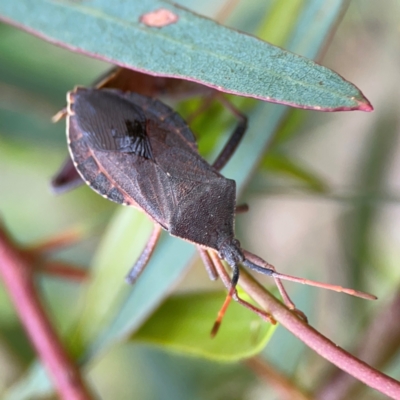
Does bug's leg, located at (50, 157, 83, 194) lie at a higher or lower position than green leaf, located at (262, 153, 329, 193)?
lower

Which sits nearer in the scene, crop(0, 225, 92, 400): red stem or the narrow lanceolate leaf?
the narrow lanceolate leaf

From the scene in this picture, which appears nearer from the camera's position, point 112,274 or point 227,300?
point 227,300

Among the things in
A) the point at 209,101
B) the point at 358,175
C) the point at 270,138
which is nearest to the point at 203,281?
the point at 358,175

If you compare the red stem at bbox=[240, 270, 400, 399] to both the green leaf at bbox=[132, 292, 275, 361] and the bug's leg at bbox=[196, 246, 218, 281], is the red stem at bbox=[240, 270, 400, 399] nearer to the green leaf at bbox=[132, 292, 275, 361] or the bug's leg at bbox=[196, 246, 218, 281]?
the green leaf at bbox=[132, 292, 275, 361]

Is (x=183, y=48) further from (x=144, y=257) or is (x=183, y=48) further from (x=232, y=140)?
(x=144, y=257)

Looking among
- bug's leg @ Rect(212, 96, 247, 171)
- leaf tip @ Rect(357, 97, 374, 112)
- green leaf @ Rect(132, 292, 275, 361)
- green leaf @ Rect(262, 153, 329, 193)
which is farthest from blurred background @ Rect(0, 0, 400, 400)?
leaf tip @ Rect(357, 97, 374, 112)

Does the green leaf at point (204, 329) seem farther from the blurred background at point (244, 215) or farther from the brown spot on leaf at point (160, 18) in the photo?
the brown spot on leaf at point (160, 18)

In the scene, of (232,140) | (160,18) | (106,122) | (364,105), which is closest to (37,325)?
(106,122)
